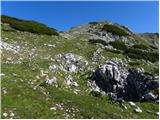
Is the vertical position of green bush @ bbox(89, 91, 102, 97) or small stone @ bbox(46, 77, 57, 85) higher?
small stone @ bbox(46, 77, 57, 85)

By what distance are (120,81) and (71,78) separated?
522cm

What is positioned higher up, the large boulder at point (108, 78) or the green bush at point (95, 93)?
the large boulder at point (108, 78)

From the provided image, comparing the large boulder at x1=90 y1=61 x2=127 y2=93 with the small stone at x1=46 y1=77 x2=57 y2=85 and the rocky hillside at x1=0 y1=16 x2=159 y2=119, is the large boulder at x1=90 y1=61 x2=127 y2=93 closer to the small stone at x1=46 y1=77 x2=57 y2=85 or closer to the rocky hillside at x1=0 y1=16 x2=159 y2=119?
the rocky hillside at x1=0 y1=16 x2=159 y2=119

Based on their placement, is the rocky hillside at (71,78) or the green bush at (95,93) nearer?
the rocky hillside at (71,78)

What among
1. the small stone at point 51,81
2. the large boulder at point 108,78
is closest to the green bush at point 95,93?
the large boulder at point 108,78

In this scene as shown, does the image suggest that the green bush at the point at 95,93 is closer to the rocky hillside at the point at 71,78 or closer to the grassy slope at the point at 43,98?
the rocky hillside at the point at 71,78

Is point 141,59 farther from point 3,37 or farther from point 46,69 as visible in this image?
point 3,37

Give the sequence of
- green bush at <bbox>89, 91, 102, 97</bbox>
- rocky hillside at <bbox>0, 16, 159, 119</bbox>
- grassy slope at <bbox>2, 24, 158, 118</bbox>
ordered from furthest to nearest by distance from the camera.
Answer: green bush at <bbox>89, 91, 102, 97</bbox> → rocky hillside at <bbox>0, 16, 159, 119</bbox> → grassy slope at <bbox>2, 24, 158, 118</bbox>

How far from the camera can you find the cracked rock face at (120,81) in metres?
30.1

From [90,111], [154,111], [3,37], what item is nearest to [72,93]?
[90,111]

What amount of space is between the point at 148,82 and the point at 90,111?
1060 cm

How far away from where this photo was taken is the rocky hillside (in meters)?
20.7

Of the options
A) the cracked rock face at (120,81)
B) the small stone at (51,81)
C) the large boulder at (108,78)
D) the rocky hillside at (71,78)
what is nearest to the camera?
the rocky hillside at (71,78)

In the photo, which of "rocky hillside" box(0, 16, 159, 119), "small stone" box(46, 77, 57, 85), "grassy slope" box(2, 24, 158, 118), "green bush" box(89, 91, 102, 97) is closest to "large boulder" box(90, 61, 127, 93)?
"rocky hillside" box(0, 16, 159, 119)
